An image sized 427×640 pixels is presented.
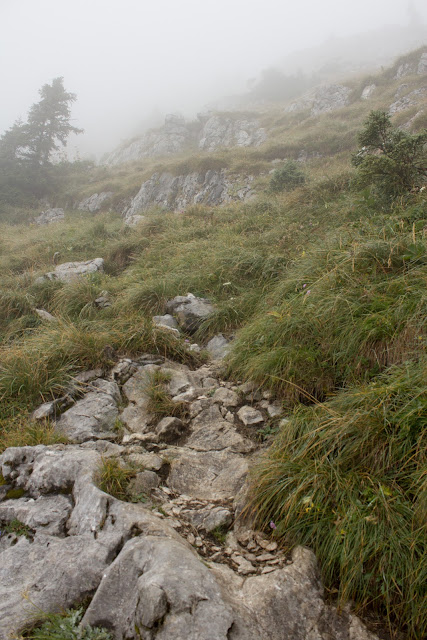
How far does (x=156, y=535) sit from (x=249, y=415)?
5.51ft

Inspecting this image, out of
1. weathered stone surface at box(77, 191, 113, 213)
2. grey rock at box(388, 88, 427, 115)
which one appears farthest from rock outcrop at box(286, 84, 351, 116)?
weathered stone surface at box(77, 191, 113, 213)

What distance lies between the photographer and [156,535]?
7.47 ft

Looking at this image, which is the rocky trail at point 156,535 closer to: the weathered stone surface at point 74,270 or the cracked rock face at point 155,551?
the cracked rock face at point 155,551

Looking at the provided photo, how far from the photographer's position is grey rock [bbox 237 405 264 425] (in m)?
3.68

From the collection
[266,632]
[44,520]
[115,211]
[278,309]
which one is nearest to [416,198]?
[278,309]

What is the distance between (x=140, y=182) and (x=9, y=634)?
21065 mm

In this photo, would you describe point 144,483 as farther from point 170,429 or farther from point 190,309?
point 190,309

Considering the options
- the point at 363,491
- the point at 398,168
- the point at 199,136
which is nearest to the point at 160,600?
the point at 363,491

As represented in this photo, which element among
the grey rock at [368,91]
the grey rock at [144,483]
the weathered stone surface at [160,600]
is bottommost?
the grey rock at [144,483]

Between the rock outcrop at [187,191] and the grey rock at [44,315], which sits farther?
the rock outcrop at [187,191]

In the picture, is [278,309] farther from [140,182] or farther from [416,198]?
[140,182]

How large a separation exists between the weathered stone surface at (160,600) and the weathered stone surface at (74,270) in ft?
22.8

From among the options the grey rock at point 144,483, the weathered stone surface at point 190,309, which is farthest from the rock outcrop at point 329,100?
the grey rock at point 144,483

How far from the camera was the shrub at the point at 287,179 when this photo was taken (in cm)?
1191
